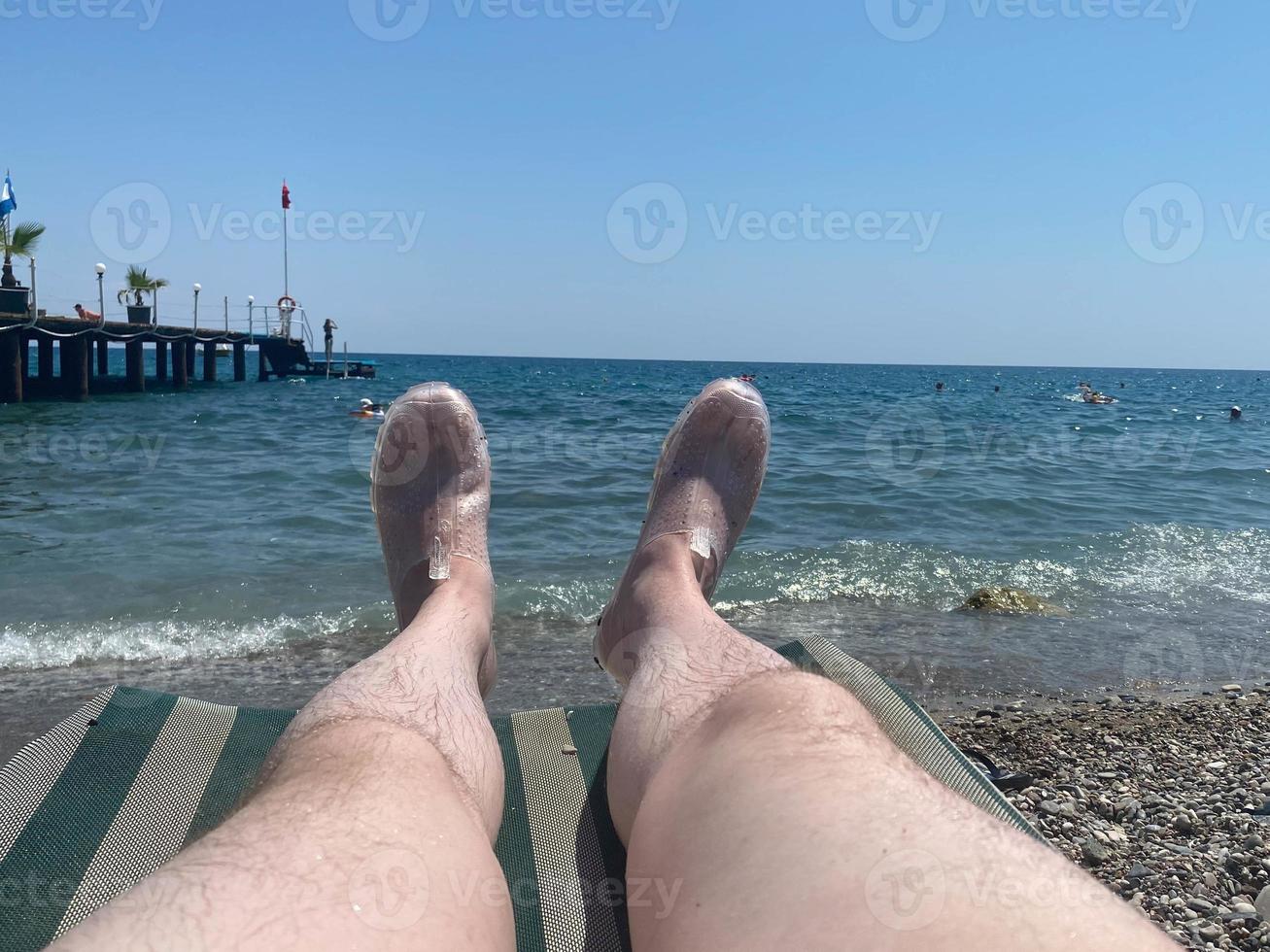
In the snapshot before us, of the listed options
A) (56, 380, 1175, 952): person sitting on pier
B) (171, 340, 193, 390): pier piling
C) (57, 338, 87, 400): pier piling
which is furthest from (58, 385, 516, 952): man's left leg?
(171, 340, 193, 390): pier piling

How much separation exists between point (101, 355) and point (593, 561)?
20.6 metres

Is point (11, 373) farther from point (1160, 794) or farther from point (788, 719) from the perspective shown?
point (788, 719)

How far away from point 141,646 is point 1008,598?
397 centimetres

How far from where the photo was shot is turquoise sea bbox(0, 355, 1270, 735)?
3607mm

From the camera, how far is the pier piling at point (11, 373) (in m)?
14.4

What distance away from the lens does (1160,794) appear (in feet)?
7.84

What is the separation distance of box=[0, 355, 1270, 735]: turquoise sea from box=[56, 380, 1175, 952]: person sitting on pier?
6.28ft

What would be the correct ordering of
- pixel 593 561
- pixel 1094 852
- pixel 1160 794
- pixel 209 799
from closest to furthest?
pixel 209 799
pixel 1094 852
pixel 1160 794
pixel 593 561

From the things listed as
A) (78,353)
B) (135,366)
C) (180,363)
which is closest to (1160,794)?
(78,353)

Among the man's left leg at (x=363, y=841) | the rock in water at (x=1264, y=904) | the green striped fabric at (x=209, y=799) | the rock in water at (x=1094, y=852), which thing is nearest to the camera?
the man's left leg at (x=363, y=841)

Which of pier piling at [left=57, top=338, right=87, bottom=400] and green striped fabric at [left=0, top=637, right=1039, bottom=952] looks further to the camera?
pier piling at [left=57, top=338, right=87, bottom=400]

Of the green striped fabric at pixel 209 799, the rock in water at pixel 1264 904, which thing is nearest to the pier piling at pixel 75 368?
the green striped fabric at pixel 209 799

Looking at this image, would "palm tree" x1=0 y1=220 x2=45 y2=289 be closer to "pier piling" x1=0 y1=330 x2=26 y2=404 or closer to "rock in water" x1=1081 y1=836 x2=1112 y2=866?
"pier piling" x1=0 y1=330 x2=26 y2=404

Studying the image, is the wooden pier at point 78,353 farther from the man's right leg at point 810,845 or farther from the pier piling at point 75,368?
the man's right leg at point 810,845
